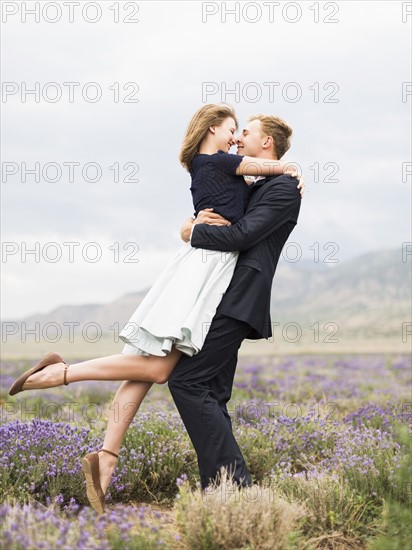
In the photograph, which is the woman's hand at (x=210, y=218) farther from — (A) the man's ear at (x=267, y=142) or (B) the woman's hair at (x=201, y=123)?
(A) the man's ear at (x=267, y=142)

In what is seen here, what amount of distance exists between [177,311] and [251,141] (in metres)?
1.35

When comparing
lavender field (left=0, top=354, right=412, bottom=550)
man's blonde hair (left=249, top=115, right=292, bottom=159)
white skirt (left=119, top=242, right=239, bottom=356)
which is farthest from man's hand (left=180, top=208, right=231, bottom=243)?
lavender field (left=0, top=354, right=412, bottom=550)

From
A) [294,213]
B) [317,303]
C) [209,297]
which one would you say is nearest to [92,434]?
[209,297]

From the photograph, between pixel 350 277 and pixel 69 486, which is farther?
pixel 350 277

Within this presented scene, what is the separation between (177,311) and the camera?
187 inches

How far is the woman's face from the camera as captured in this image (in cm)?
509

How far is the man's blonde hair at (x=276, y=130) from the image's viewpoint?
5.25m

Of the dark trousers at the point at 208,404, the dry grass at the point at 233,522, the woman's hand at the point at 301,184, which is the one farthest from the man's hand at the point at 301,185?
the dry grass at the point at 233,522

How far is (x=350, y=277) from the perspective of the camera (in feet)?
589

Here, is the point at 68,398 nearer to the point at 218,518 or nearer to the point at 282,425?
the point at 282,425

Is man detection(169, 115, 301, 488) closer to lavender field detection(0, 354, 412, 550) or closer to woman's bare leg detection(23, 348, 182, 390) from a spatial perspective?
woman's bare leg detection(23, 348, 182, 390)

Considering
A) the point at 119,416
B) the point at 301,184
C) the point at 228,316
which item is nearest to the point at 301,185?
the point at 301,184

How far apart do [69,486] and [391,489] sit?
7.34 ft

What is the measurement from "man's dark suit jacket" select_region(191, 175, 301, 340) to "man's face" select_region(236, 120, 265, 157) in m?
0.30
